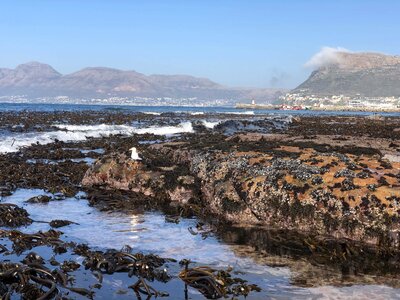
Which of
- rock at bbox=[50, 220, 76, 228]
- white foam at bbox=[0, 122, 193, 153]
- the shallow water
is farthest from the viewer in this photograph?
white foam at bbox=[0, 122, 193, 153]

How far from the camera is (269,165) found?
1080cm

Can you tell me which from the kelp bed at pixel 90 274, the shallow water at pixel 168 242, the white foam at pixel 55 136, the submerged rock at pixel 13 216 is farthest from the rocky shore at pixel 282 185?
the white foam at pixel 55 136

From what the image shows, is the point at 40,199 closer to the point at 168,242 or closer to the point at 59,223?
the point at 59,223

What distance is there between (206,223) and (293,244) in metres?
2.20

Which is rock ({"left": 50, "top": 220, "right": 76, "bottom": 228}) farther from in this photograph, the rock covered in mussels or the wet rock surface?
the rock covered in mussels

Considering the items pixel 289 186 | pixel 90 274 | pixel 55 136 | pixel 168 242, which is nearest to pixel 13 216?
pixel 168 242

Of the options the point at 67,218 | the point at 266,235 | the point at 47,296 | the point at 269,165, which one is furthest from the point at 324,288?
the point at 67,218

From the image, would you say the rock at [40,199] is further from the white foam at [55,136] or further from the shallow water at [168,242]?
the white foam at [55,136]

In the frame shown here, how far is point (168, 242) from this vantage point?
8328 millimetres

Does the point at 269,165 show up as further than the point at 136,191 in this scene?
No

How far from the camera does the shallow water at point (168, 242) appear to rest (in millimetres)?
6071

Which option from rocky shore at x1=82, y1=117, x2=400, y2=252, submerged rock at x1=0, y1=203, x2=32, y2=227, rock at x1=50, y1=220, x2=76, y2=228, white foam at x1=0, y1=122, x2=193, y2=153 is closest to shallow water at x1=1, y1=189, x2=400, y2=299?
rock at x1=50, y1=220, x2=76, y2=228

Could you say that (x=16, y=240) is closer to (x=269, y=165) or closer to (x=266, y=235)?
(x=266, y=235)

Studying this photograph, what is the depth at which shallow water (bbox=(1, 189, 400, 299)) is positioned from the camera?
607 cm
